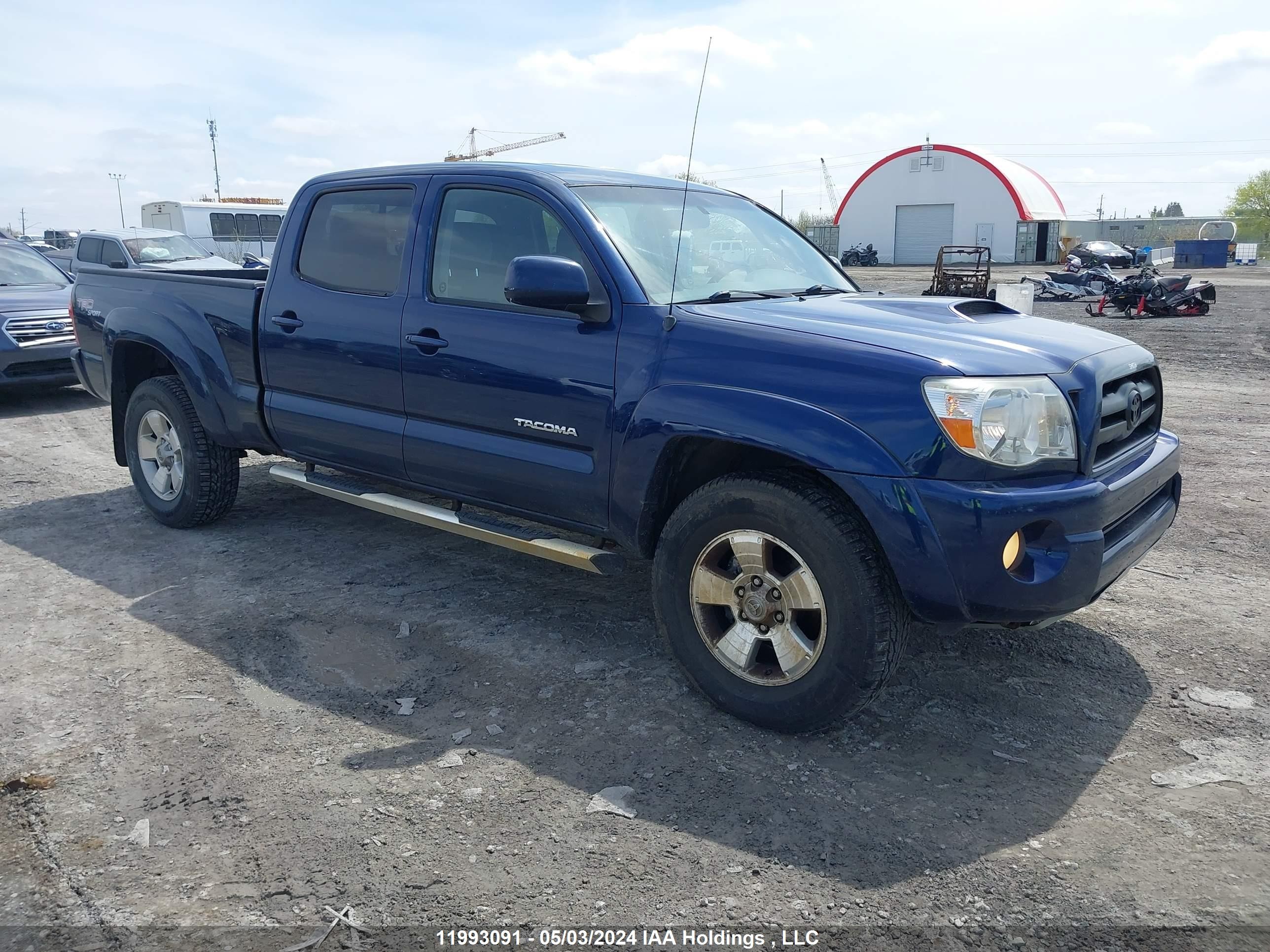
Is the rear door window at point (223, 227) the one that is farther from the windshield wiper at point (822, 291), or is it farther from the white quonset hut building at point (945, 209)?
the white quonset hut building at point (945, 209)

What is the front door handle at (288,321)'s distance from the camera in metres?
4.85

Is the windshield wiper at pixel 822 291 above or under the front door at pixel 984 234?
under

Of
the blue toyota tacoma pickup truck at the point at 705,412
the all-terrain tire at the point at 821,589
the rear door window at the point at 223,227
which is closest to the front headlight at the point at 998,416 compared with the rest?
the blue toyota tacoma pickup truck at the point at 705,412

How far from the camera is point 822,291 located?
4301mm

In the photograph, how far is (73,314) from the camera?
252 inches

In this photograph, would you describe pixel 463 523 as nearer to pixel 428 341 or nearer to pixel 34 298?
pixel 428 341

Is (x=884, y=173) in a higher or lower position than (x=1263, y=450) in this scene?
higher

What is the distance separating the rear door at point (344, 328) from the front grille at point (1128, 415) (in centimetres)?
282

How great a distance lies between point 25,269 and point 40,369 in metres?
2.02

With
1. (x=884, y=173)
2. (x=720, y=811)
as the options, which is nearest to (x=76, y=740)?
(x=720, y=811)

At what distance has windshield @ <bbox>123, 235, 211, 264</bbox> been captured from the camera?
16484 mm

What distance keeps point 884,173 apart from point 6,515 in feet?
181

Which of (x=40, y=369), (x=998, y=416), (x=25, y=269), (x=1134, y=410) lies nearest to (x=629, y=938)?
(x=998, y=416)

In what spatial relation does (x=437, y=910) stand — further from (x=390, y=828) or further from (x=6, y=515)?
(x=6, y=515)
